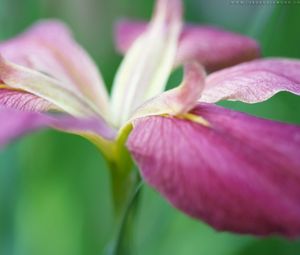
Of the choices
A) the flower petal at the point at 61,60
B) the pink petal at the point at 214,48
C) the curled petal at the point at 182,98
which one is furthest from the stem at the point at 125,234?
the pink petal at the point at 214,48

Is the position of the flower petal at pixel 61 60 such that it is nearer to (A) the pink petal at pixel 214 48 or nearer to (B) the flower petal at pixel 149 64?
(B) the flower petal at pixel 149 64

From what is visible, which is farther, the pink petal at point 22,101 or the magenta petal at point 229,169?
the pink petal at point 22,101

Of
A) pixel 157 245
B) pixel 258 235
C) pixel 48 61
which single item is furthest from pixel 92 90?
pixel 258 235

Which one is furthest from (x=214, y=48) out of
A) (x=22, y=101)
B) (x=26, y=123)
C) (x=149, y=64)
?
(x=26, y=123)

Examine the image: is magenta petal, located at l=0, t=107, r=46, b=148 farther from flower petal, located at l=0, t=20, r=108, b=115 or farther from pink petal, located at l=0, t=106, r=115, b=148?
flower petal, located at l=0, t=20, r=108, b=115

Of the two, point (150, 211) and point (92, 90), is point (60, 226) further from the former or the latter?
point (92, 90)

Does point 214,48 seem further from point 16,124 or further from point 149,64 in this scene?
point 16,124
